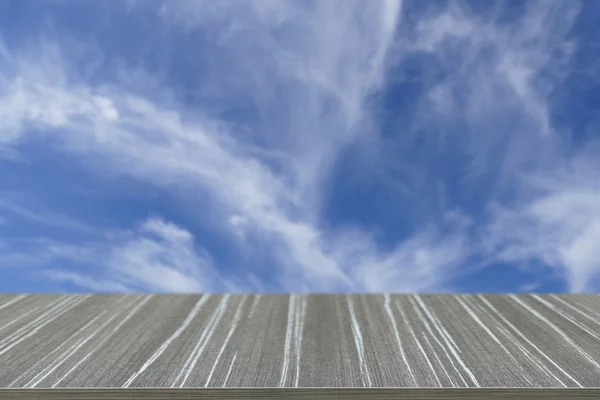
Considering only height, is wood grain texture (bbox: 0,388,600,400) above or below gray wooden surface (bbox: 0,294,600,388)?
below

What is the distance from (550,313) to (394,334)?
1925 mm

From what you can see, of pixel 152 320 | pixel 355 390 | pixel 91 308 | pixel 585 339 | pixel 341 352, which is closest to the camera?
pixel 355 390

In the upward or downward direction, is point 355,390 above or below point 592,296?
below

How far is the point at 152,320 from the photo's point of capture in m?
6.81

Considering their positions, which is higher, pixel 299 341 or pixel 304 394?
pixel 299 341

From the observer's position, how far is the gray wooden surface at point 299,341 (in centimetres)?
514

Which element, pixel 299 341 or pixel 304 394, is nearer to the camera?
pixel 304 394

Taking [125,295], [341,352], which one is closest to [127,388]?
[341,352]

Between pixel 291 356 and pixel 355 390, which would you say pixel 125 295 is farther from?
pixel 355 390

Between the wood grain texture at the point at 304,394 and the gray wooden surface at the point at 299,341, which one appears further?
the gray wooden surface at the point at 299,341

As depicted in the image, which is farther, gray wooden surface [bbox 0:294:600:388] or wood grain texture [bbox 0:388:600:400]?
gray wooden surface [bbox 0:294:600:388]

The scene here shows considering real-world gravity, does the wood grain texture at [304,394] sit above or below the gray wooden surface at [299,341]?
below

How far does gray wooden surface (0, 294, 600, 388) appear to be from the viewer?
514 cm

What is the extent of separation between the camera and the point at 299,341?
238 inches
